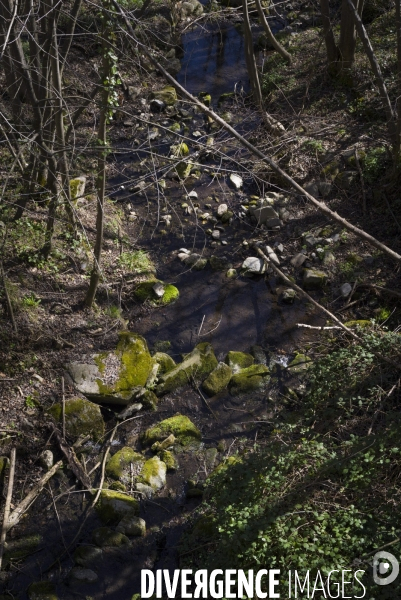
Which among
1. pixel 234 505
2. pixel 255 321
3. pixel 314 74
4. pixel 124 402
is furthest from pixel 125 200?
pixel 234 505

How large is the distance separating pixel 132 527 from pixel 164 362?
2011 millimetres

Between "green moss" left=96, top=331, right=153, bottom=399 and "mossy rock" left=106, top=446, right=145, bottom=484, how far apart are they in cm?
67

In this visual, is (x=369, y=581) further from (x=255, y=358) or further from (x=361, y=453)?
(x=255, y=358)

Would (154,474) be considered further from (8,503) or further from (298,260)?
(298,260)

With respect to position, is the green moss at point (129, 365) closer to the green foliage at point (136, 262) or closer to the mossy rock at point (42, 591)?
the green foliage at point (136, 262)

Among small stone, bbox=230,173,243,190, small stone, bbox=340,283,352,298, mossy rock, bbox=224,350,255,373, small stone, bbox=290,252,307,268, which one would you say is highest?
small stone, bbox=230,173,243,190

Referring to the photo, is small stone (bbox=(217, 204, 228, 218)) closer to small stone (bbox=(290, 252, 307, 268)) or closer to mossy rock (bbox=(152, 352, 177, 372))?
small stone (bbox=(290, 252, 307, 268))

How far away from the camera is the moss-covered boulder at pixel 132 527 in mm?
5477

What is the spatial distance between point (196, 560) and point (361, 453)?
5.48ft

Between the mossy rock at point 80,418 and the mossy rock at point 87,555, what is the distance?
1199mm

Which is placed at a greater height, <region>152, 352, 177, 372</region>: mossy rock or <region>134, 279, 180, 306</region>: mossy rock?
<region>134, 279, 180, 306</region>: mossy rock

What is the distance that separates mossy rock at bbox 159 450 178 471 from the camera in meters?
6.04

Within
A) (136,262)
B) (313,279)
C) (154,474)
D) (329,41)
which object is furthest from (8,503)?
(329,41)

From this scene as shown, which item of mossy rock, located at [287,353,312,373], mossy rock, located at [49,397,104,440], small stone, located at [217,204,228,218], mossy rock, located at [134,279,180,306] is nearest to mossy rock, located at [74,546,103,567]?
mossy rock, located at [49,397,104,440]
